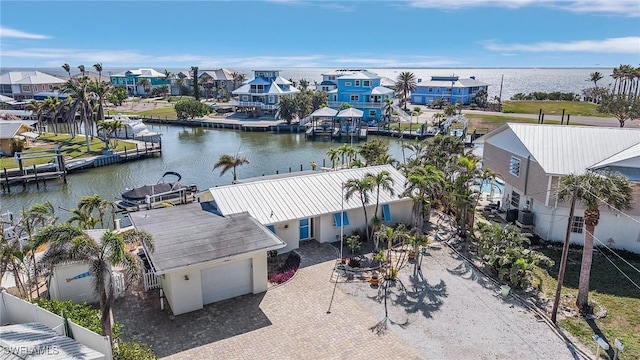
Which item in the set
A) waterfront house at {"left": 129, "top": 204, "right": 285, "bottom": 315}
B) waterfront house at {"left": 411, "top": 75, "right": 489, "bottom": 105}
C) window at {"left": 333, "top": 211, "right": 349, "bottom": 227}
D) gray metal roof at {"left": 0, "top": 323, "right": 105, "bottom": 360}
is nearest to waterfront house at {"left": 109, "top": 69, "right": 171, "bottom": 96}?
waterfront house at {"left": 411, "top": 75, "right": 489, "bottom": 105}

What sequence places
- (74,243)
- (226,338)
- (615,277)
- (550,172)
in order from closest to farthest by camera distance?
(74,243) → (226,338) → (615,277) → (550,172)

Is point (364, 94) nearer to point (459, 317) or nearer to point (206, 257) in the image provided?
point (459, 317)

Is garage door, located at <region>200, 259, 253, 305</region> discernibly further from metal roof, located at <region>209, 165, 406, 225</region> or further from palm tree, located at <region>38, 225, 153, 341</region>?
palm tree, located at <region>38, 225, 153, 341</region>

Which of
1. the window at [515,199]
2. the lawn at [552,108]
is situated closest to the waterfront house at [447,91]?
the lawn at [552,108]

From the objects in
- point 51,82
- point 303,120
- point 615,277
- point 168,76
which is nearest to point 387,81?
point 303,120

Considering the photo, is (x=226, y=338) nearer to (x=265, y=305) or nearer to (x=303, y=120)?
(x=265, y=305)

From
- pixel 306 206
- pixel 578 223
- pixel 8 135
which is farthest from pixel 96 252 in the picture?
pixel 8 135

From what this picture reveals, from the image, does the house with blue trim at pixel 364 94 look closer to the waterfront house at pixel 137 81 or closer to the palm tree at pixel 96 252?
the palm tree at pixel 96 252
